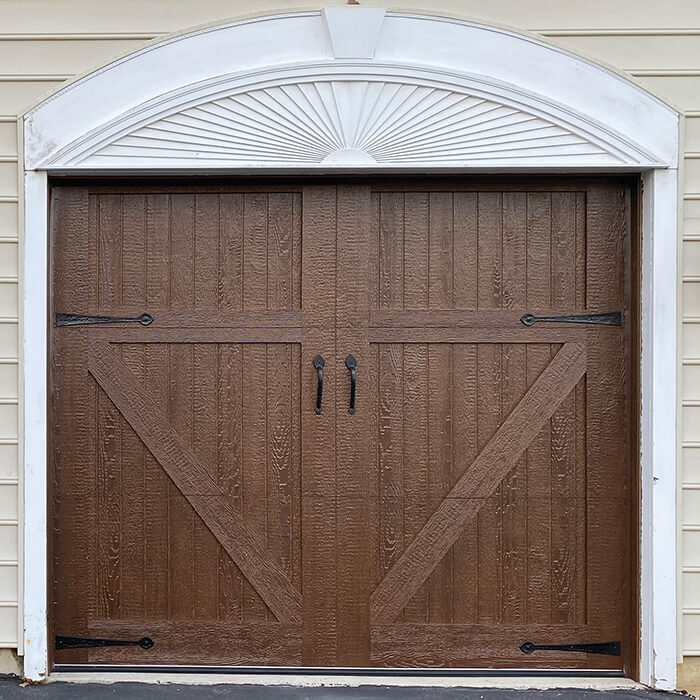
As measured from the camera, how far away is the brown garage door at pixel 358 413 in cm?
303

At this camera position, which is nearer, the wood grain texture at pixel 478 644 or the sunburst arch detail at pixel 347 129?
the sunburst arch detail at pixel 347 129

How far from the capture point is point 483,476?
304cm

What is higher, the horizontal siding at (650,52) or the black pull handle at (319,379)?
the horizontal siding at (650,52)

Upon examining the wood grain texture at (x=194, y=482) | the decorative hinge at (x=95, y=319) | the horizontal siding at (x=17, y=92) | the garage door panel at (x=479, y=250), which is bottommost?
the wood grain texture at (x=194, y=482)

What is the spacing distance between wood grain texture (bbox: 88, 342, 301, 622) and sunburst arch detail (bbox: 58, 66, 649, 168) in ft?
2.59

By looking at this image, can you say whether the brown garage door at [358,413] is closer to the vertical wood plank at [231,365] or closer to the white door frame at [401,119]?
the vertical wood plank at [231,365]

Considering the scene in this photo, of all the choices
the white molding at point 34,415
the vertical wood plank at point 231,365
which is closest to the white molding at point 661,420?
the vertical wood plank at point 231,365

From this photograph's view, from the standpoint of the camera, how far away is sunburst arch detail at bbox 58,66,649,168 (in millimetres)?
2889

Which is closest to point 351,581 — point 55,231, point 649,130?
point 55,231

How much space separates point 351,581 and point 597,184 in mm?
1740

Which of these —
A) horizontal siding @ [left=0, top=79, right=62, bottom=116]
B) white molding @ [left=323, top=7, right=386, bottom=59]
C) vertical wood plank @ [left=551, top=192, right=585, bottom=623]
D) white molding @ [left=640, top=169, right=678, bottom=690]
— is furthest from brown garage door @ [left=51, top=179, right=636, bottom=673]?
white molding @ [left=323, top=7, right=386, bottom=59]

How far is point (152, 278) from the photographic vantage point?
10.0ft

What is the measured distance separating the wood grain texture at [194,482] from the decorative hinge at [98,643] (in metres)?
0.46

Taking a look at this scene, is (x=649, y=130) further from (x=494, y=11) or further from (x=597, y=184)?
(x=494, y=11)
